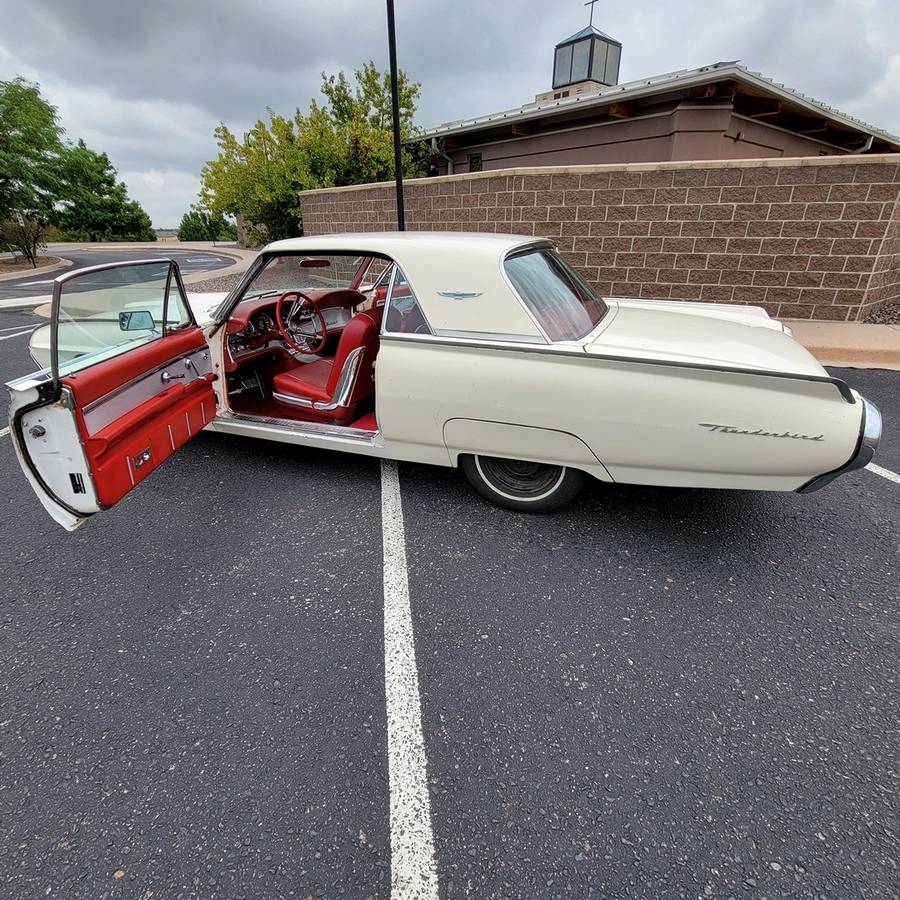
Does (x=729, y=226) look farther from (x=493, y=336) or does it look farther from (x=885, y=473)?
(x=493, y=336)

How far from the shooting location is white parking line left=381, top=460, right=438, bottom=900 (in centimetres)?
138

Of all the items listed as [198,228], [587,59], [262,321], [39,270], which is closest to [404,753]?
[262,321]

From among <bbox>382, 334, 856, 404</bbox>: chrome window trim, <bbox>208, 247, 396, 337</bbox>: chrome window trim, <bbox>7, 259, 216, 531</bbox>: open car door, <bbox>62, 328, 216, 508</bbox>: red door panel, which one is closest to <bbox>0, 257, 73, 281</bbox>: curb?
<bbox>7, 259, 216, 531</bbox>: open car door

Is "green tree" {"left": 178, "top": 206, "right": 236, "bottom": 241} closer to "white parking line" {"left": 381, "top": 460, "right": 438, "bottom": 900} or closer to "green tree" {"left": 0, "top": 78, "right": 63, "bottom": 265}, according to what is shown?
"green tree" {"left": 0, "top": 78, "right": 63, "bottom": 265}

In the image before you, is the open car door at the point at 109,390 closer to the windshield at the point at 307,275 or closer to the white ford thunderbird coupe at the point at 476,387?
the white ford thunderbird coupe at the point at 476,387

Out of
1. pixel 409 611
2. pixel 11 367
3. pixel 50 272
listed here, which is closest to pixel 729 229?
pixel 409 611

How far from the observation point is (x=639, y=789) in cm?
158

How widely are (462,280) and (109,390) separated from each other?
68.9 inches

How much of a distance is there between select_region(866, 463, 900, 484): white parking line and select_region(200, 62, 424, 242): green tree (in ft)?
40.8

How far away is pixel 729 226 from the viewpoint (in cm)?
668

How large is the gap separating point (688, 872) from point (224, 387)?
130 inches

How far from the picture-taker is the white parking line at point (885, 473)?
328 centimetres

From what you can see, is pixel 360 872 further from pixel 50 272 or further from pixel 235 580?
pixel 50 272

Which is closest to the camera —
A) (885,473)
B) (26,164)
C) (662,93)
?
(885,473)
